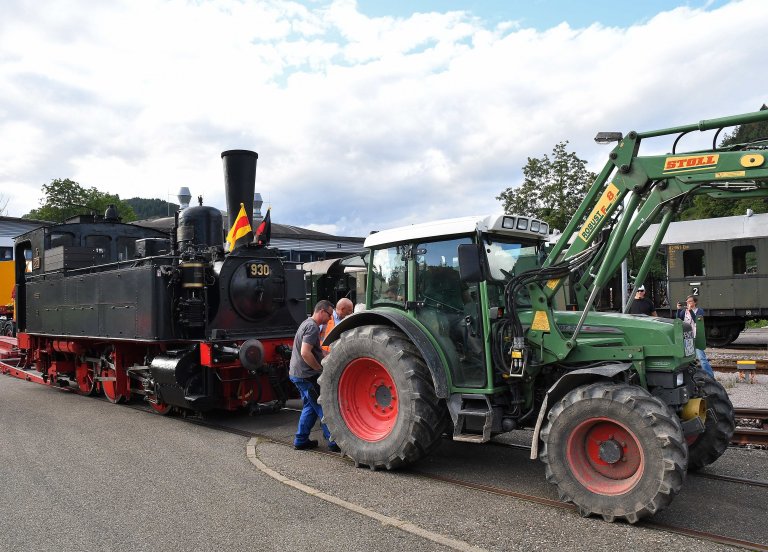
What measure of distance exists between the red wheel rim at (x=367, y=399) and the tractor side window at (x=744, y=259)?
1272cm

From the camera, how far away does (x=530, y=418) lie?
546cm

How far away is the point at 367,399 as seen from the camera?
6.05m

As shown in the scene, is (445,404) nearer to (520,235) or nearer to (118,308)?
(520,235)

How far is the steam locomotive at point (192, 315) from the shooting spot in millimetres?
8141

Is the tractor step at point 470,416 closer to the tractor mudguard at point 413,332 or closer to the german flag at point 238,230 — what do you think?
the tractor mudguard at point 413,332

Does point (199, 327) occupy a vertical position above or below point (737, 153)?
below

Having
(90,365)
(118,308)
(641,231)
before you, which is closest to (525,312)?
(641,231)

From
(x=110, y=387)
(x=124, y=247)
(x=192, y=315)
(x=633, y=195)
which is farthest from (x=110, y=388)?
(x=633, y=195)

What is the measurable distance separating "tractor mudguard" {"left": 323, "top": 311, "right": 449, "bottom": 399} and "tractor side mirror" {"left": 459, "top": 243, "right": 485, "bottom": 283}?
829 mm

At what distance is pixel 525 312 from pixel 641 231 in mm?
1168

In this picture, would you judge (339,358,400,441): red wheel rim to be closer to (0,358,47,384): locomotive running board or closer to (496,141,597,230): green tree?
(0,358,47,384): locomotive running board

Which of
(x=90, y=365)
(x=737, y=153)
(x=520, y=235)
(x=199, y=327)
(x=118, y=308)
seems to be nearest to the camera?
(x=737, y=153)

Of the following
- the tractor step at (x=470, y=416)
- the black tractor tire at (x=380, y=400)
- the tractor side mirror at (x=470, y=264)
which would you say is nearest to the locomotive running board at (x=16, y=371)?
the black tractor tire at (x=380, y=400)

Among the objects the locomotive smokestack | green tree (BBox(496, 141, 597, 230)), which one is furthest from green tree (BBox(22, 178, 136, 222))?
the locomotive smokestack
